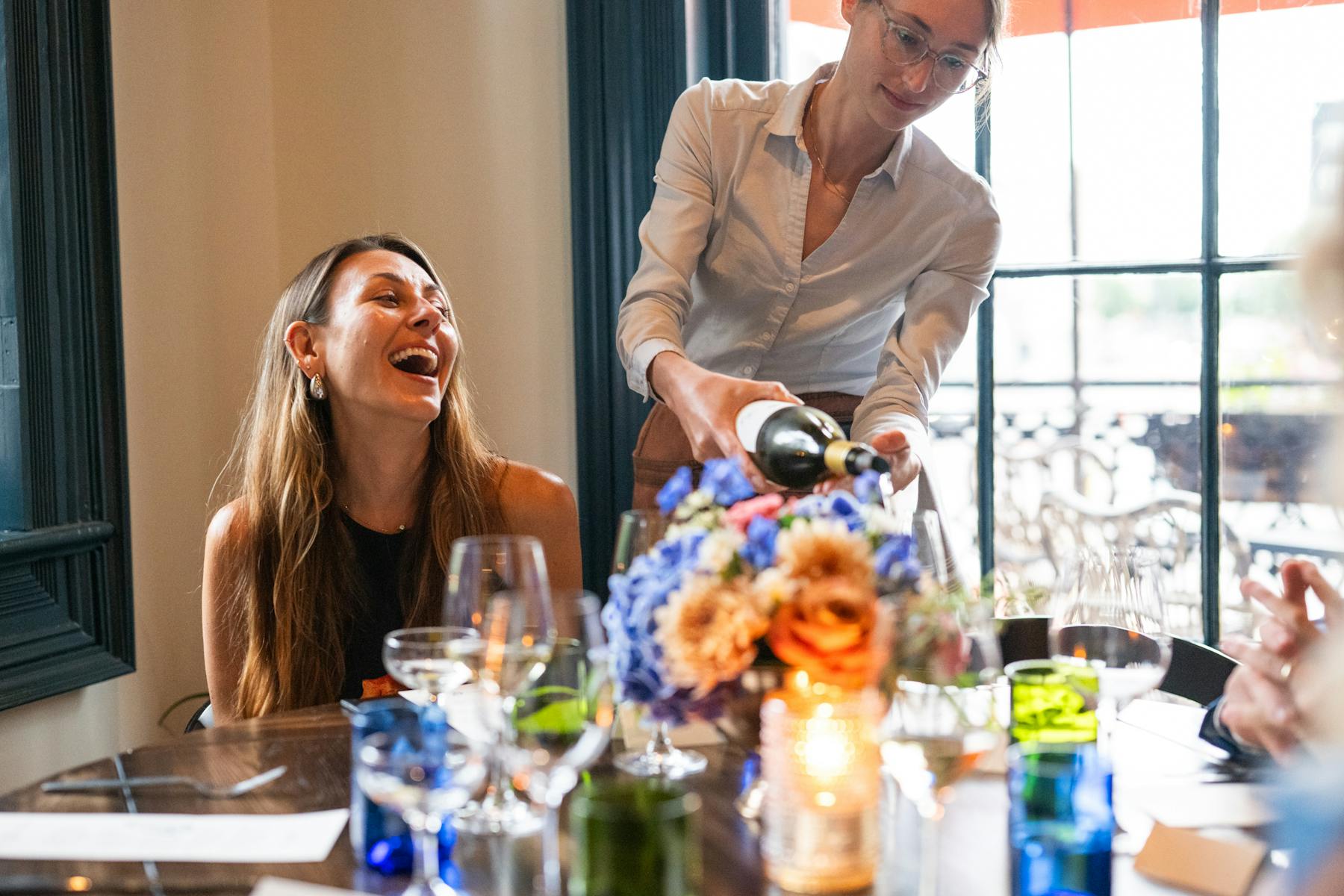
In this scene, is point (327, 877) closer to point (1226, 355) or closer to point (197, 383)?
point (197, 383)

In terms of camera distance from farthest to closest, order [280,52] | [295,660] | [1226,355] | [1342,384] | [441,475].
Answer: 1. [280,52]
2. [1226,355]
3. [441,475]
4. [295,660]
5. [1342,384]

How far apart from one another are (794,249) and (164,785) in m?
1.32

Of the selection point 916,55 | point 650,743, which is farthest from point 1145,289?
point 650,743

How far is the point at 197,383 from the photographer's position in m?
2.58

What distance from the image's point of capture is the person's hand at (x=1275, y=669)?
111cm

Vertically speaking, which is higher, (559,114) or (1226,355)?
(559,114)

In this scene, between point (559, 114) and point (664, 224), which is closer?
point (664, 224)

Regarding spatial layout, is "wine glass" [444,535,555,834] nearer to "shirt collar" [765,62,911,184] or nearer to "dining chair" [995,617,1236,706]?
"dining chair" [995,617,1236,706]

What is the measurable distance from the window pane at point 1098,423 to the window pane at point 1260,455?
6 centimetres

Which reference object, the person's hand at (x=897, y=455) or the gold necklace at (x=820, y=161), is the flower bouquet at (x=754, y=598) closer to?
the person's hand at (x=897, y=455)

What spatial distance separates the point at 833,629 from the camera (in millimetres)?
841

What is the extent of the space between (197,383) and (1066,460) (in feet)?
6.13

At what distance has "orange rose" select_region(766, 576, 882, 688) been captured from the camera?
842 mm

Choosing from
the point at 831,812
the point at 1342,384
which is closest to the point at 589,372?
the point at 831,812
